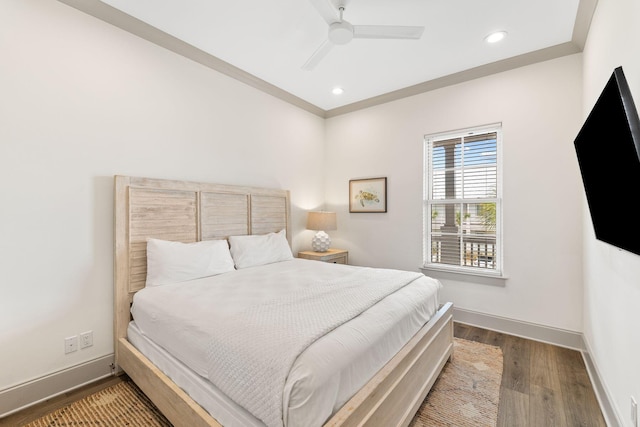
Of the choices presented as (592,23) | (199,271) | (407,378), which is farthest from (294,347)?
(592,23)

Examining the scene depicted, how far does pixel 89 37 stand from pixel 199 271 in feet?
6.55

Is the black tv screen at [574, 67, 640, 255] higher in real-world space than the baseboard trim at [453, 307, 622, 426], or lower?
higher

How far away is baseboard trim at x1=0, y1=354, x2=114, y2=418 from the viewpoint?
184cm

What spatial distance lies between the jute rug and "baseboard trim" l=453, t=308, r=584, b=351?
85 centimetres

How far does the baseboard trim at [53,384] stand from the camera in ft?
6.03

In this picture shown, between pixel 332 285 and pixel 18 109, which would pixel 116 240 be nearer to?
pixel 18 109

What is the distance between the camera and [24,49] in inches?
76.4

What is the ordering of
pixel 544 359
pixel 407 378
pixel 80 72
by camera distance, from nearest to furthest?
pixel 407 378, pixel 80 72, pixel 544 359

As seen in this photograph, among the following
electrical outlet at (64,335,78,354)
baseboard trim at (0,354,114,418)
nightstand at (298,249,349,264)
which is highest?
nightstand at (298,249,349,264)

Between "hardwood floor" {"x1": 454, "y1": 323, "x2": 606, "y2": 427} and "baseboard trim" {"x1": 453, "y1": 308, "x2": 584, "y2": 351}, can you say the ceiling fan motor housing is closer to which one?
"hardwood floor" {"x1": 454, "y1": 323, "x2": 606, "y2": 427}

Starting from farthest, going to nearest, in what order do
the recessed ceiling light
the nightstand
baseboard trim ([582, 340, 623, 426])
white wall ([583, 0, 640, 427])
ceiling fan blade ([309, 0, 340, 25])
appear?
the nightstand
the recessed ceiling light
ceiling fan blade ([309, 0, 340, 25])
baseboard trim ([582, 340, 623, 426])
white wall ([583, 0, 640, 427])

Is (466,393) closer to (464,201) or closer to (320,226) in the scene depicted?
(464,201)

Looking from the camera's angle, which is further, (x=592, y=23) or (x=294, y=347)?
(x=592, y=23)

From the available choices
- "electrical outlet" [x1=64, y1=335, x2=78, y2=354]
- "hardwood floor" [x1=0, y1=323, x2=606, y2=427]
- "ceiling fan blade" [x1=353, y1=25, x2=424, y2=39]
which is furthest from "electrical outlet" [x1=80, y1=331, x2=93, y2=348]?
"ceiling fan blade" [x1=353, y1=25, x2=424, y2=39]
